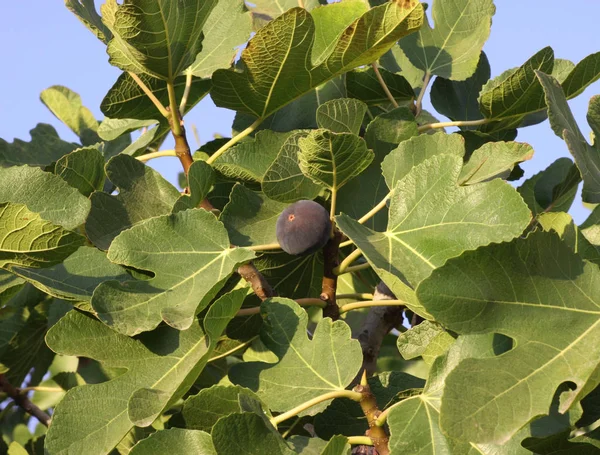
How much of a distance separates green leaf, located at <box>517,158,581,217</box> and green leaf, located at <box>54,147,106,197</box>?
83 centimetres

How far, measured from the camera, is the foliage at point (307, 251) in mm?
1135

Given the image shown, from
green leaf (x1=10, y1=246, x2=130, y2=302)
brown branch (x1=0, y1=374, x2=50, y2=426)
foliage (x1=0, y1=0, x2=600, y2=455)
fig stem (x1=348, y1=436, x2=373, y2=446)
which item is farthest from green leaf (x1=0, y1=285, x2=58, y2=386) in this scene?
fig stem (x1=348, y1=436, x2=373, y2=446)

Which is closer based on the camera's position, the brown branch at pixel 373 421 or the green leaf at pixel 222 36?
the brown branch at pixel 373 421

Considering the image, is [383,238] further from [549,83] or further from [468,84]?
[468,84]

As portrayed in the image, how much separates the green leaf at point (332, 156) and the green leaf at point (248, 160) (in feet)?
0.49

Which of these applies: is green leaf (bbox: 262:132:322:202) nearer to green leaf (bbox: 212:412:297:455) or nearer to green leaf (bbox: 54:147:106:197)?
green leaf (bbox: 54:147:106:197)

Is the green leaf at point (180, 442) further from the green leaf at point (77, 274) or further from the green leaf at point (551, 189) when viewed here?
the green leaf at point (551, 189)

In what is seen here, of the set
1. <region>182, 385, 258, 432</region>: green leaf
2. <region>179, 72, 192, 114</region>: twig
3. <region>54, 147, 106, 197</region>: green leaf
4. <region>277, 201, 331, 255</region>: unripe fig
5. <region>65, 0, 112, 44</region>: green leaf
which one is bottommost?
<region>182, 385, 258, 432</region>: green leaf

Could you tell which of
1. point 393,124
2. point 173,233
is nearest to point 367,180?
point 393,124

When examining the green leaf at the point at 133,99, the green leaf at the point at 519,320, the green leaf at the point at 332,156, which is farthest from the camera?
the green leaf at the point at 133,99

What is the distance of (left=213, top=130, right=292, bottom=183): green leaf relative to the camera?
60.4 inches

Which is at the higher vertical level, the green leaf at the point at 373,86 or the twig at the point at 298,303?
the green leaf at the point at 373,86

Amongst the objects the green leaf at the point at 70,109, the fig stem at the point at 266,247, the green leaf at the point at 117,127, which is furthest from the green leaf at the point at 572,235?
the green leaf at the point at 70,109

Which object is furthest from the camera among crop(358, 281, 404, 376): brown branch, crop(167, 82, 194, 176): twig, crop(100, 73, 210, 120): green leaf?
crop(358, 281, 404, 376): brown branch
